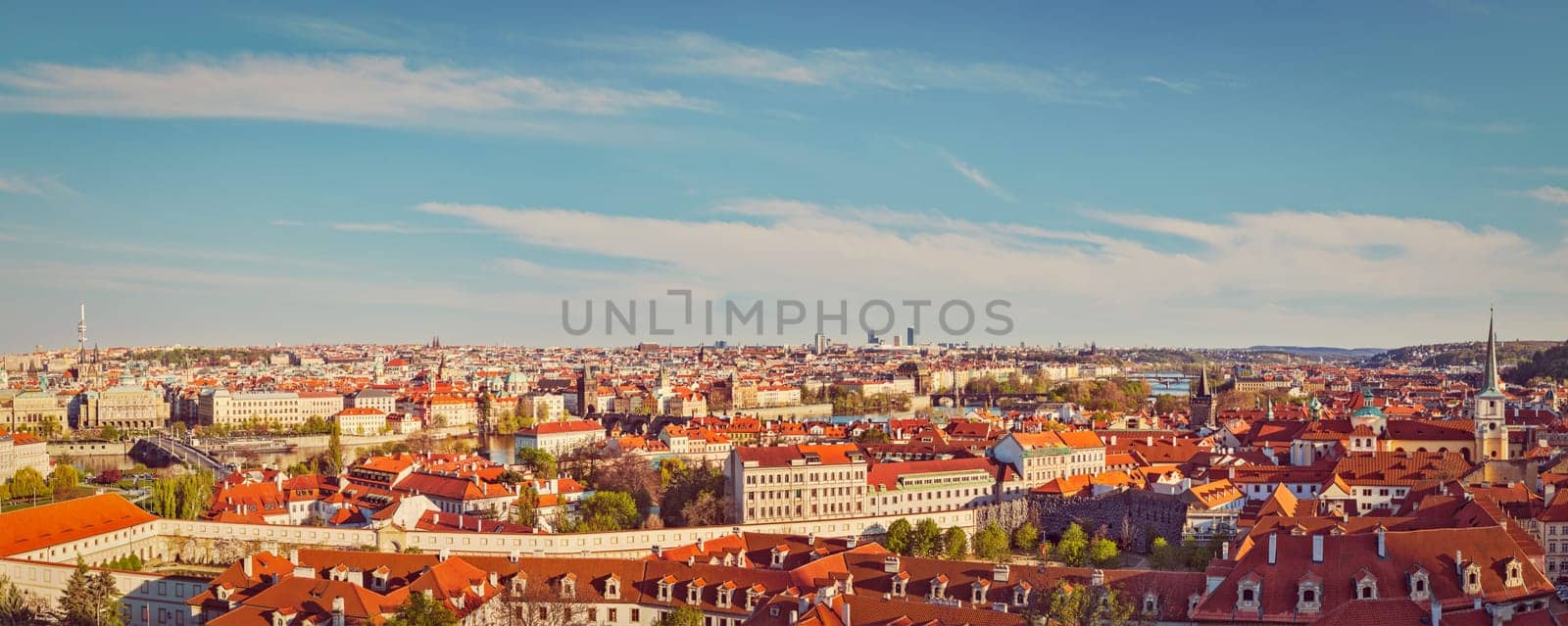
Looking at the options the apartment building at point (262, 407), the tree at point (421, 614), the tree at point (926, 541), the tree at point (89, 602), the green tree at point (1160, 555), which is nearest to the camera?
the tree at point (421, 614)

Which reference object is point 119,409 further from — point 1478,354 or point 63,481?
point 1478,354

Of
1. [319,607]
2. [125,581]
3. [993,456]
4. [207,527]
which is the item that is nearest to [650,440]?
[993,456]

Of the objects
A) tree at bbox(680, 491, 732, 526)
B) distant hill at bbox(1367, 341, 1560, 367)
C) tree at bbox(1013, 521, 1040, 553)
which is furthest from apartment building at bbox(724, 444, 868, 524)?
distant hill at bbox(1367, 341, 1560, 367)

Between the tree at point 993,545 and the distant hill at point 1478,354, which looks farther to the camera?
the distant hill at point 1478,354

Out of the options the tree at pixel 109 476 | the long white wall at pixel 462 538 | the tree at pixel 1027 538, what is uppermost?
the long white wall at pixel 462 538

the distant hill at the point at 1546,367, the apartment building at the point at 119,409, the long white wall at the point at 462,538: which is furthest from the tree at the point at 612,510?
the distant hill at the point at 1546,367

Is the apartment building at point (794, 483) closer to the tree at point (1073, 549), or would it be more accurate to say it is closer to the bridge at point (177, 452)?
the tree at point (1073, 549)

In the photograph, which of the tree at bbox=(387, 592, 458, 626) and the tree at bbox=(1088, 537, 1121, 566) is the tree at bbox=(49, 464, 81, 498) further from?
the tree at bbox=(1088, 537, 1121, 566)
